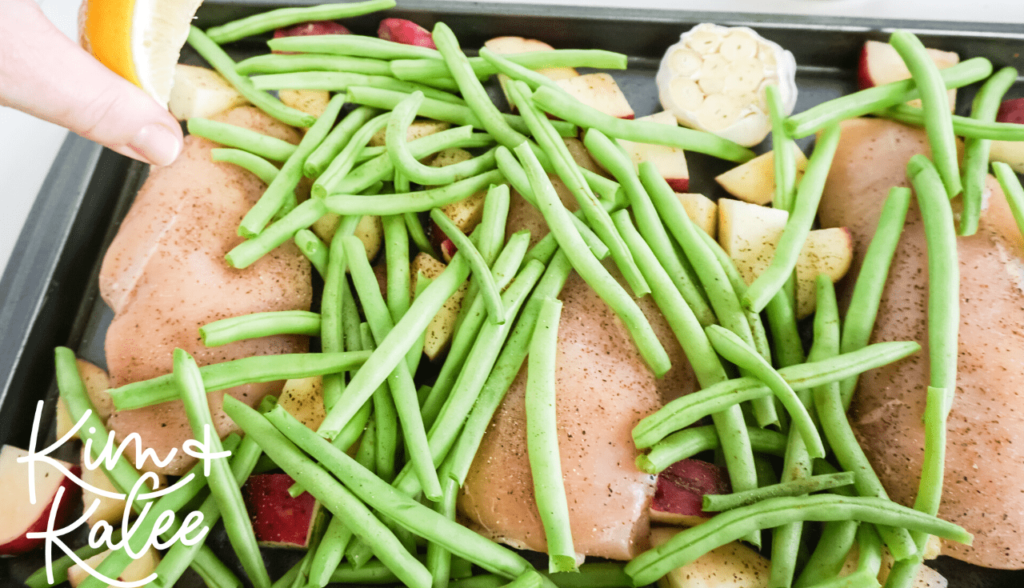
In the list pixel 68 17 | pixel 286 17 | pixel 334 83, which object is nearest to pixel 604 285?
pixel 334 83

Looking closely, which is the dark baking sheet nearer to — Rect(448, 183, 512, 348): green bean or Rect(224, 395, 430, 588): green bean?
Rect(224, 395, 430, 588): green bean

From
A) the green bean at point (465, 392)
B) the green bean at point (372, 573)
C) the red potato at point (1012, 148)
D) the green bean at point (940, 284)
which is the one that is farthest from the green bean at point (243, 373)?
the red potato at point (1012, 148)

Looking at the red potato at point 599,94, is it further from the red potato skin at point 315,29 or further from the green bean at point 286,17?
the red potato skin at point 315,29

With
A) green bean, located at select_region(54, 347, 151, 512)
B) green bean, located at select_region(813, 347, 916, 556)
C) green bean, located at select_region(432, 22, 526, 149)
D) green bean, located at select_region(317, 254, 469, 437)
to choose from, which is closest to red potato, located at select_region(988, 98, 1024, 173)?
green bean, located at select_region(813, 347, 916, 556)

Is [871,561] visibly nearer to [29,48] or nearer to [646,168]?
[646,168]

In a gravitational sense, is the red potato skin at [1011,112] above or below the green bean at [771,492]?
above

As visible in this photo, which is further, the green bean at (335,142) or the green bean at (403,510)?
the green bean at (335,142)

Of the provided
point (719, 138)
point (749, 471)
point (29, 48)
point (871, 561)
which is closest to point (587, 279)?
point (749, 471)
